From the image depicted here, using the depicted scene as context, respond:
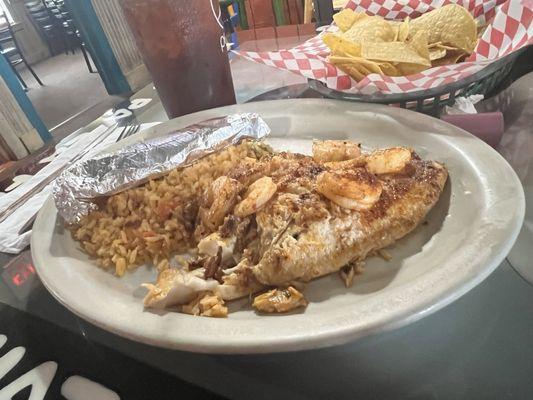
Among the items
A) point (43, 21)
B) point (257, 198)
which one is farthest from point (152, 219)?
point (43, 21)

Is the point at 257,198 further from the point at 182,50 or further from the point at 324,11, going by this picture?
the point at 324,11

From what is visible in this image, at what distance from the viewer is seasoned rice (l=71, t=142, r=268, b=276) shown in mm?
933

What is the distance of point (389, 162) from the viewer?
33.3 inches

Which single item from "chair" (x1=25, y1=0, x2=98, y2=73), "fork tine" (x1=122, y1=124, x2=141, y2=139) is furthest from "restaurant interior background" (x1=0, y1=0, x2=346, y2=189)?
"chair" (x1=25, y1=0, x2=98, y2=73)

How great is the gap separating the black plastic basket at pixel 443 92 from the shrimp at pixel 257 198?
0.49 metres

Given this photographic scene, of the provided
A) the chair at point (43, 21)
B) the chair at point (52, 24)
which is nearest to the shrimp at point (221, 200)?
the chair at point (52, 24)

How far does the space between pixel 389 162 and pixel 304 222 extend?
245 millimetres

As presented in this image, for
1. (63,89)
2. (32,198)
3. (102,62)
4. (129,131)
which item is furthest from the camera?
(63,89)

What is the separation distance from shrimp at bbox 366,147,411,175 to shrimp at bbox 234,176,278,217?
0.72 ft

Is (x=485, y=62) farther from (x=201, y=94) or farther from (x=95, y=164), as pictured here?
(x=95, y=164)

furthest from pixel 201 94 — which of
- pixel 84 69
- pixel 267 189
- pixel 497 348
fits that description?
pixel 84 69

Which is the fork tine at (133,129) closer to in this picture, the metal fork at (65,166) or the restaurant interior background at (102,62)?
the metal fork at (65,166)

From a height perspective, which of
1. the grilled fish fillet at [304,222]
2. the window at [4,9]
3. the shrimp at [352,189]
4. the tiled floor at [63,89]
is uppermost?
the window at [4,9]

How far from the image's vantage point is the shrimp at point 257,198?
2.73 ft
